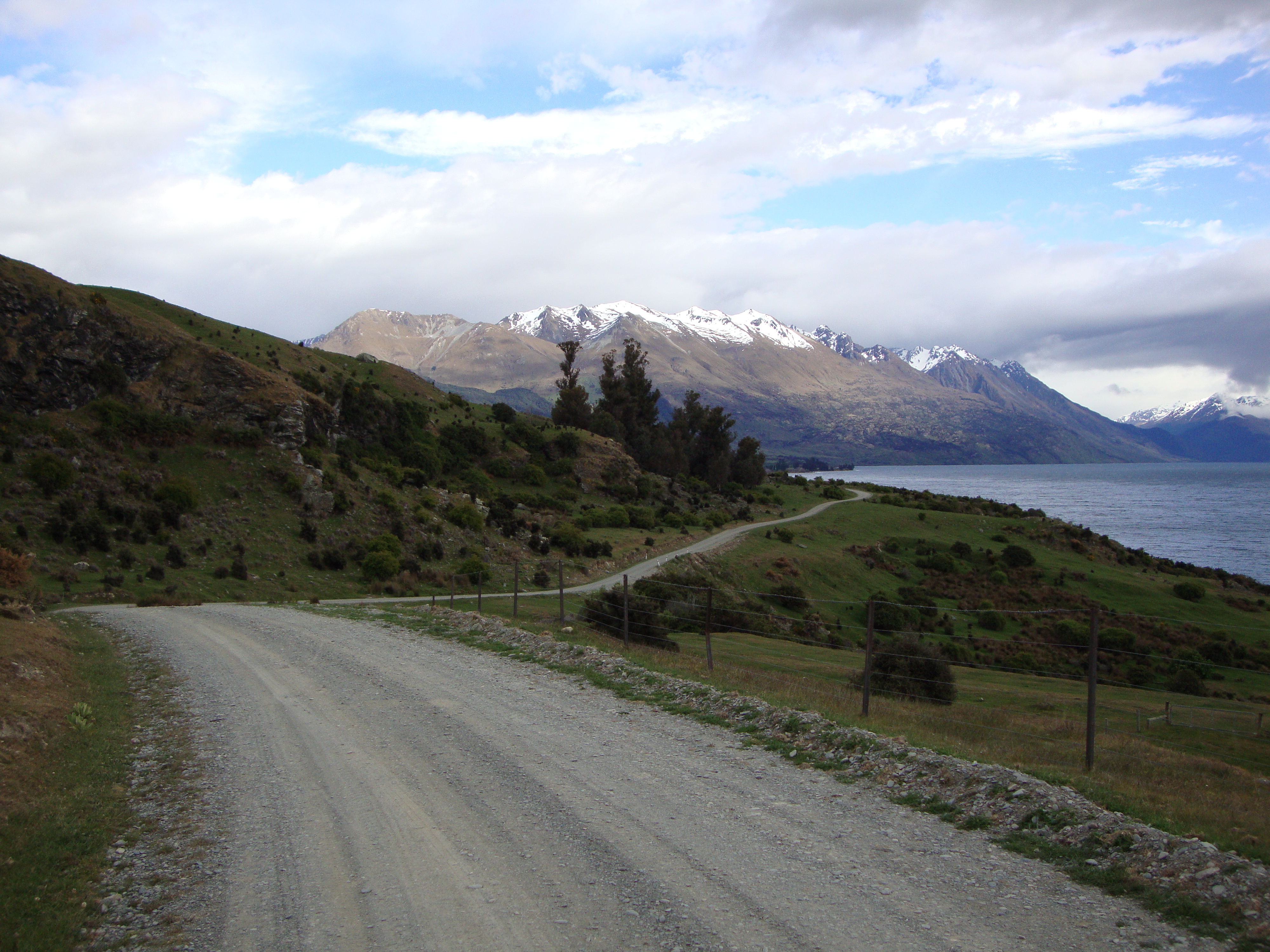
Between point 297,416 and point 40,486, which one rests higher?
point 297,416

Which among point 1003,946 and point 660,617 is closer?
point 1003,946

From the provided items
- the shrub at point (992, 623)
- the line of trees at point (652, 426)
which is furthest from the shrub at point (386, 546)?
the line of trees at point (652, 426)

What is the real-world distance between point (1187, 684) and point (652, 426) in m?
74.0

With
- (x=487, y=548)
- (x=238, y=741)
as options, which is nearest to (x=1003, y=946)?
(x=238, y=741)

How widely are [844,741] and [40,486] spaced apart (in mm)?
37700

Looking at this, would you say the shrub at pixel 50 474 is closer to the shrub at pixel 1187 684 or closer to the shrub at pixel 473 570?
the shrub at pixel 473 570

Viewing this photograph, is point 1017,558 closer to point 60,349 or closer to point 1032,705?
point 1032,705

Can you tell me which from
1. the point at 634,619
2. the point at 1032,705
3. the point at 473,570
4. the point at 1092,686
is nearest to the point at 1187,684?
the point at 1032,705

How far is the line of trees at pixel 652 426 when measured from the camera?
306 feet

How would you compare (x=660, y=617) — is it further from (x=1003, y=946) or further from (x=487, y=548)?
(x=487, y=548)

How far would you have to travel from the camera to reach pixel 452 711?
10.8 m

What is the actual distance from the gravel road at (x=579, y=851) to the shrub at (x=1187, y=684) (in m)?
35.7

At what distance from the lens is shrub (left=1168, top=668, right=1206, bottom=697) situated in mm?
35094

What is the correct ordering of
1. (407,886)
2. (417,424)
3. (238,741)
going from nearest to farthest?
(407,886)
(238,741)
(417,424)
